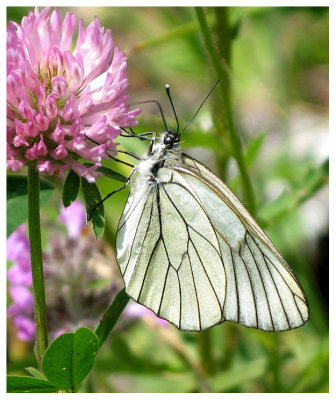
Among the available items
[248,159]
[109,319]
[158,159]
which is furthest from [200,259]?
[248,159]

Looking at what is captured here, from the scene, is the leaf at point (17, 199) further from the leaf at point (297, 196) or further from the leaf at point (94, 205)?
the leaf at point (297, 196)

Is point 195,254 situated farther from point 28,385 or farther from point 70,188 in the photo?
point 28,385

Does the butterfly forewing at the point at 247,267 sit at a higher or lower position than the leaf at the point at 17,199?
lower

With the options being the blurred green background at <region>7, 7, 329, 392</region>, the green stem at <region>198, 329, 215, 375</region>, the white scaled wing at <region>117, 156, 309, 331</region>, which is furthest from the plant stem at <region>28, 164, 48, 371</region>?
the green stem at <region>198, 329, 215, 375</region>

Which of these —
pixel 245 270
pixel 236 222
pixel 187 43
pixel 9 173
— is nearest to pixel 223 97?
pixel 236 222

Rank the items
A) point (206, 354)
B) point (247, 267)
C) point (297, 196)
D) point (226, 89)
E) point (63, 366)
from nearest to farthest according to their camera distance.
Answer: point (63, 366) → point (247, 267) → point (226, 89) → point (297, 196) → point (206, 354)

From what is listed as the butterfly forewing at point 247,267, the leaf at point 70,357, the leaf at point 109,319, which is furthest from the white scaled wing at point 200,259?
the leaf at point 70,357
